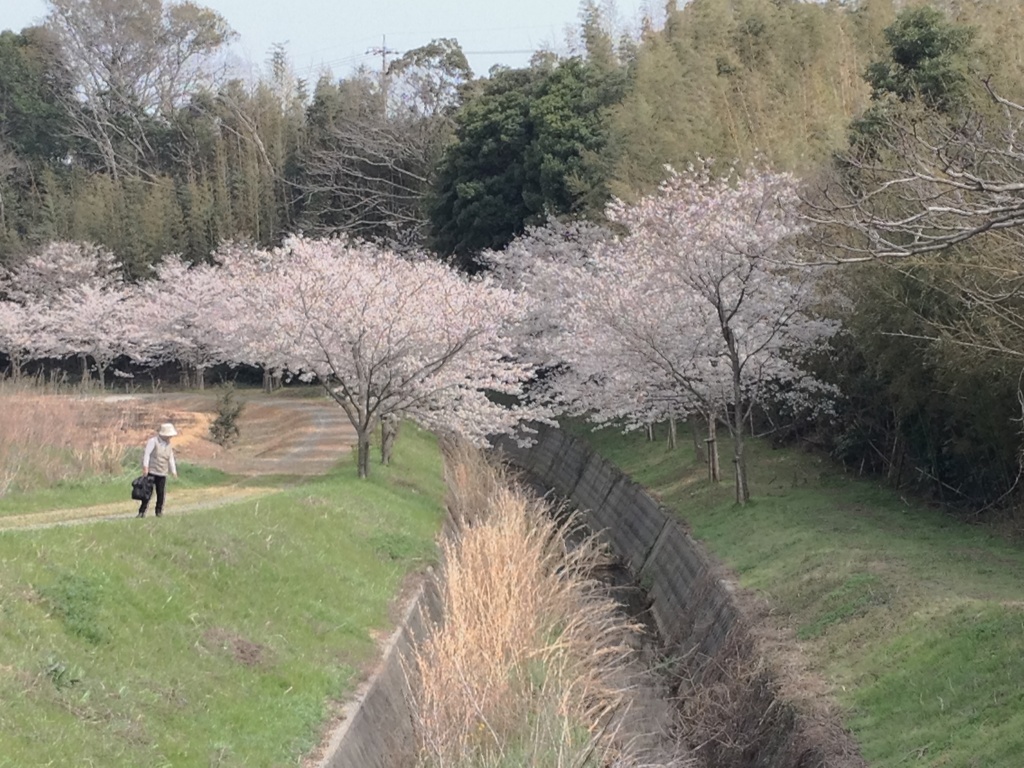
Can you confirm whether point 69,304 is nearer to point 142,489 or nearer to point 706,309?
point 706,309

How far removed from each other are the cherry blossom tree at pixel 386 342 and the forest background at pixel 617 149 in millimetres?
6936

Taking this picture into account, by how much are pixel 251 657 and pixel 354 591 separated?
3.69 meters

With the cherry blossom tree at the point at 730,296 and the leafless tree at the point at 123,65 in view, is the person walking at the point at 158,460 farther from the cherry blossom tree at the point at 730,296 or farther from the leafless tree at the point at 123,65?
the leafless tree at the point at 123,65

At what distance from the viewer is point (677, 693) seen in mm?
12828

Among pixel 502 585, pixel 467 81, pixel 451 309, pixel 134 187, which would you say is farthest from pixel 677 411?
pixel 134 187

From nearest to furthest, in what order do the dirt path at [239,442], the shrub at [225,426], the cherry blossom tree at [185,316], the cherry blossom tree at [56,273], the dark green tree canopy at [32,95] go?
the dirt path at [239,442] → the shrub at [225,426] → the cherry blossom tree at [185,316] → the cherry blossom tree at [56,273] → the dark green tree canopy at [32,95]

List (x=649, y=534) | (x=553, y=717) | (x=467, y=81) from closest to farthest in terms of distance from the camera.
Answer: (x=553, y=717) → (x=649, y=534) → (x=467, y=81)

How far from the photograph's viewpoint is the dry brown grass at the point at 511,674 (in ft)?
25.1

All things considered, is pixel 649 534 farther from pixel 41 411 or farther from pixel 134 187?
pixel 134 187

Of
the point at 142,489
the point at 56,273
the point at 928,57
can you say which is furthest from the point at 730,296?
the point at 56,273

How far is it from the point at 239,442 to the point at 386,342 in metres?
12.0

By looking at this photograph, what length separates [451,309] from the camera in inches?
893

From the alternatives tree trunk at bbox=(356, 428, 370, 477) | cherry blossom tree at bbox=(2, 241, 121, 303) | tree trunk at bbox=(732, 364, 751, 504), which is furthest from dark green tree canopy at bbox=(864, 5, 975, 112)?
cherry blossom tree at bbox=(2, 241, 121, 303)

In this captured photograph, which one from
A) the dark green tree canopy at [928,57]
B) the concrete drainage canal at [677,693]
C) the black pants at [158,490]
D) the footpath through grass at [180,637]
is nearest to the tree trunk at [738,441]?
the concrete drainage canal at [677,693]
